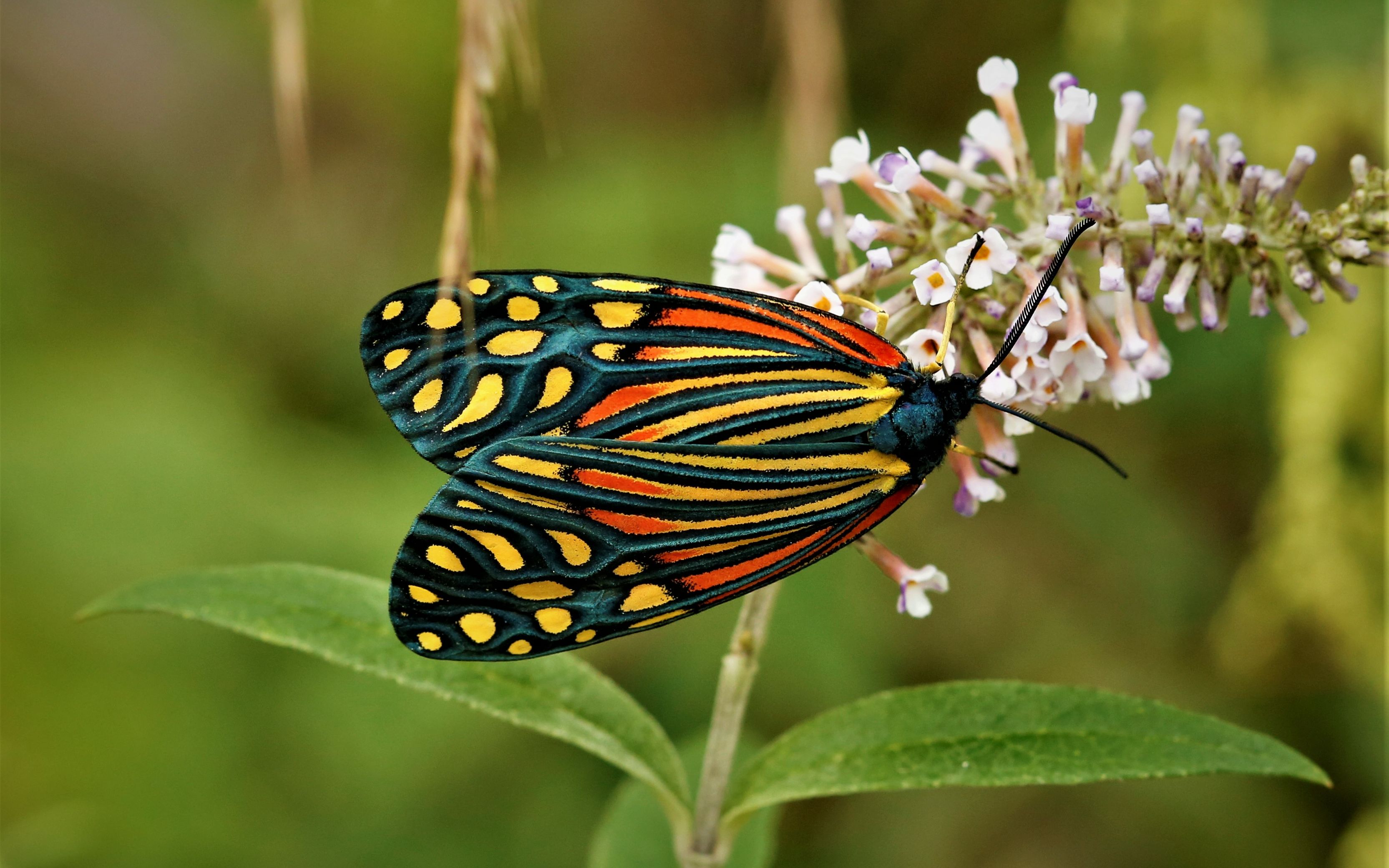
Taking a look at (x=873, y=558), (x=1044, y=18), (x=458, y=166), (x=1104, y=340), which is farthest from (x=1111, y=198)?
(x=1044, y=18)

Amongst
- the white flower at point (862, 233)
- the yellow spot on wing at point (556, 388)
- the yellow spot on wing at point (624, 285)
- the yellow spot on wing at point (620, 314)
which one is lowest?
the yellow spot on wing at point (556, 388)

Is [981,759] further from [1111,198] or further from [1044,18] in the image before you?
[1044,18]

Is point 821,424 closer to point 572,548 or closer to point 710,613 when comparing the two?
point 572,548

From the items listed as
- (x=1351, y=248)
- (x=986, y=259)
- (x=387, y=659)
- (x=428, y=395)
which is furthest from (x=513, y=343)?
(x=1351, y=248)

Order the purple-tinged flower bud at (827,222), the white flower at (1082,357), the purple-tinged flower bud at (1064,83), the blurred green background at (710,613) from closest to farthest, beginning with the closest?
the white flower at (1082,357), the purple-tinged flower bud at (1064,83), the purple-tinged flower bud at (827,222), the blurred green background at (710,613)

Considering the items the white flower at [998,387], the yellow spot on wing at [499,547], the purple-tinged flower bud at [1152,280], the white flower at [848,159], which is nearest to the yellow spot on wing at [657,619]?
the yellow spot on wing at [499,547]

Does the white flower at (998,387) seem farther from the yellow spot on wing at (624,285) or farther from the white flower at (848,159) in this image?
the yellow spot on wing at (624,285)

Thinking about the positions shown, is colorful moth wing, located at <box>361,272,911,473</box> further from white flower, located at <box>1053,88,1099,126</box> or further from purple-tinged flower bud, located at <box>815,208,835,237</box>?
white flower, located at <box>1053,88,1099,126</box>
